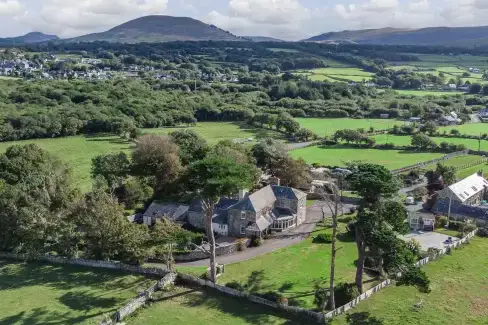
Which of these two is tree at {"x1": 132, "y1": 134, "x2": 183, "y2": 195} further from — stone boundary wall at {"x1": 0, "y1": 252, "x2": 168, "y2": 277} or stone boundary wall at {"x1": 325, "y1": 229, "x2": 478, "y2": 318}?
stone boundary wall at {"x1": 325, "y1": 229, "x2": 478, "y2": 318}

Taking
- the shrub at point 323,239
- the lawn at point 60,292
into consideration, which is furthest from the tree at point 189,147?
the lawn at point 60,292

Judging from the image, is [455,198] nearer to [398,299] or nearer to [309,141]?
[398,299]

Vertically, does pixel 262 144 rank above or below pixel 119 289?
above

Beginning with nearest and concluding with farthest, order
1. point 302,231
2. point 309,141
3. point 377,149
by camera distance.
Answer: point 302,231 < point 377,149 < point 309,141

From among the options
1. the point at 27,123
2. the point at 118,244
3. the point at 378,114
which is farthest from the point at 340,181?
the point at 378,114

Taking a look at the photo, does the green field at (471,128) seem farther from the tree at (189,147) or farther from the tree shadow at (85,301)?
the tree shadow at (85,301)

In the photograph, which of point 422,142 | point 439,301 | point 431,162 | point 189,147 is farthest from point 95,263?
point 422,142

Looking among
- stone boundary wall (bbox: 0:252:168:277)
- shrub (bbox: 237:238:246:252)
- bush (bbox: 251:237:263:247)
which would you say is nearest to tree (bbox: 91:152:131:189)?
stone boundary wall (bbox: 0:252:168:277)

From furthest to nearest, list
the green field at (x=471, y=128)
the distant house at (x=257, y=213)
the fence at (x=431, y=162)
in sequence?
the green field at (x=471, y=128)
the fence at (x=431, y=162)
the distant house at (x=257, y=213)
